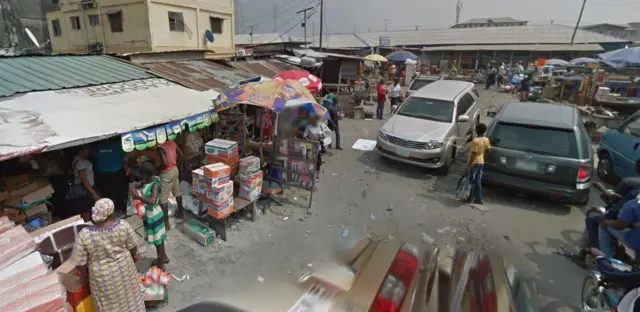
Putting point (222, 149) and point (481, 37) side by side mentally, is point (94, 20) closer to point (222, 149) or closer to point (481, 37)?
point (222, 149)

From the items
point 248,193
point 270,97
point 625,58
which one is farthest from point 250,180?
point 625,58

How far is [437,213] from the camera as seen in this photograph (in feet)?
21.1

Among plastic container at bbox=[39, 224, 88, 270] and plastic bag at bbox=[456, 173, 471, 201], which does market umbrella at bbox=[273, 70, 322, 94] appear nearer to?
plastic bag at bbox=[456, 173, 471, 201]

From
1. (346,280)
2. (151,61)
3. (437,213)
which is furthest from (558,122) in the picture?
(151,61)

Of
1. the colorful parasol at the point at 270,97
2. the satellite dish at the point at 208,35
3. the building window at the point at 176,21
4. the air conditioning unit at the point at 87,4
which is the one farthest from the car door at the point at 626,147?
the air conditioning unit at the point at 87,4

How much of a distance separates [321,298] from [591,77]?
19.9 meters

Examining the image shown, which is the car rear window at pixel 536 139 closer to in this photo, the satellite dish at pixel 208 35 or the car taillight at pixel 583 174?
the car taillight at pixel 583 174

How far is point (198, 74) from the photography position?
8398 millimetres

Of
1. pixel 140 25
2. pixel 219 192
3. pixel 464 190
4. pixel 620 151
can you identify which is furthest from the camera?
pixel 140 25

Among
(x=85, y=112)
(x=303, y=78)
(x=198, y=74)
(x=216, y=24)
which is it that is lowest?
(x=85, y=112)

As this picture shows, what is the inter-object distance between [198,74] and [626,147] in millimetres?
10208

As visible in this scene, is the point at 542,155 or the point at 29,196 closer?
the point at 29,196

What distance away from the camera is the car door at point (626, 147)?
6.73 m

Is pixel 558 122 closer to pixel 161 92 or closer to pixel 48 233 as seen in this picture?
pixel 161 92
